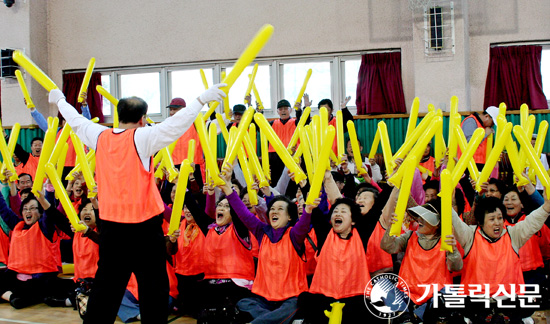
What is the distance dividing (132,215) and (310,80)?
20.1 feet

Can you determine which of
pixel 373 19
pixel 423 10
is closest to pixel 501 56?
pixel 423 10

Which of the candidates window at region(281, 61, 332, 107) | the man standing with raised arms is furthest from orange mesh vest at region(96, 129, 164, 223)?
window at region(281, 61, 332, 107)

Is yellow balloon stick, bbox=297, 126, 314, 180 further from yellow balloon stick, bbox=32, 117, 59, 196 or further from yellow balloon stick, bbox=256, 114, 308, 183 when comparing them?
yellow balloon stick, bbox=32, 117, 59, 196

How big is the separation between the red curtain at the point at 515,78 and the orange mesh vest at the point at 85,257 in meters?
5.51

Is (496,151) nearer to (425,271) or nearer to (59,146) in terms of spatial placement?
(425,271)

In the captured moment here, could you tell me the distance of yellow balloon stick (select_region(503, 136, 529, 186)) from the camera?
11.2 feet

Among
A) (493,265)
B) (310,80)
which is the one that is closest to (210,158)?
(493,265)

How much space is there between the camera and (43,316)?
3.99 m

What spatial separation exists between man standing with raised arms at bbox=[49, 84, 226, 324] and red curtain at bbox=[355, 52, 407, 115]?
555 cm

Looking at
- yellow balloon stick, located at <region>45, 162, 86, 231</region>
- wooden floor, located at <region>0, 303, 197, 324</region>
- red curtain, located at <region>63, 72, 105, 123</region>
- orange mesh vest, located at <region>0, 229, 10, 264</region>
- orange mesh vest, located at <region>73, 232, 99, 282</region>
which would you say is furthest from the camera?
red curtain, located at <region>63, 72, 105, 123</region>

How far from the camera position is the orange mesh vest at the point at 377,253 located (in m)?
3.62

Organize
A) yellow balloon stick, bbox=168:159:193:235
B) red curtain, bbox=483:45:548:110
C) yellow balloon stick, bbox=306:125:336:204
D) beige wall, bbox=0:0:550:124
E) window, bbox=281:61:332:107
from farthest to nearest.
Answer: window, bbox=281:61:332:107 < beige wall, bbox=0:0:550:124 < red curtain, bbox=483:45:548:110 < yellow balloon stick, bbox=168:159:193:235 < yellow balloon stick, bbox=306:125:336:204

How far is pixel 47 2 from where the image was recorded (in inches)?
364

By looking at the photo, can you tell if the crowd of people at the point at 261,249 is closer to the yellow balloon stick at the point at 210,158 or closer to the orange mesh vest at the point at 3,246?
the yellow balloon stick at the point at 210,158
